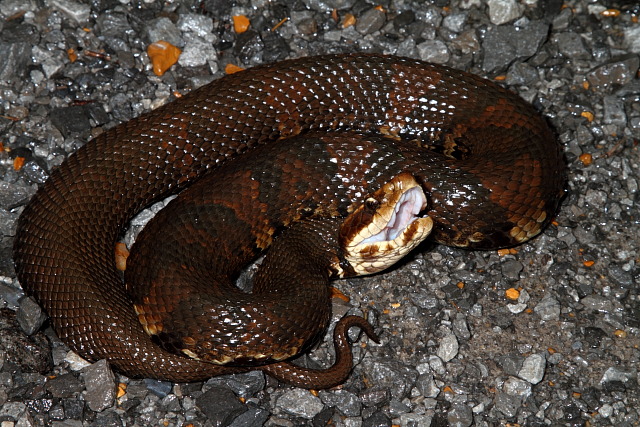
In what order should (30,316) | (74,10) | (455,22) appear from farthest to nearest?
(455,22) < (74,10) < (30,316)

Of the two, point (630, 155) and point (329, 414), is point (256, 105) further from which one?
point (630, 155)

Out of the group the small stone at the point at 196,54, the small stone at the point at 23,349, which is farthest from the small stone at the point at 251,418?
the small stone at the point at 196,54

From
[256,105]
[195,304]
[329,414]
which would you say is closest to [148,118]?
[256,105]

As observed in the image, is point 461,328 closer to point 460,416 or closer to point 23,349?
point 460,416

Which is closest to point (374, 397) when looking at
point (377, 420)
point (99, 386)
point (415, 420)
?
point (377, 420)

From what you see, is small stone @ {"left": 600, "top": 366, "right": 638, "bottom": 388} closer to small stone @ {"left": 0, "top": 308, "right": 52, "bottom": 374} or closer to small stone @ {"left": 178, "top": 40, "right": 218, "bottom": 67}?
small stone @ {"left": 0, "top": 308, "right": 52, "bottom": 374}

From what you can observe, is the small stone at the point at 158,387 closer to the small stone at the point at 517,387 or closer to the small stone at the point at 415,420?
the small stone at the point at 415,420
